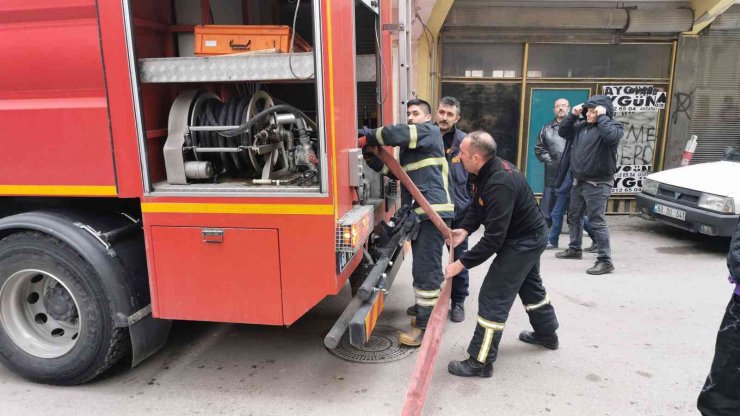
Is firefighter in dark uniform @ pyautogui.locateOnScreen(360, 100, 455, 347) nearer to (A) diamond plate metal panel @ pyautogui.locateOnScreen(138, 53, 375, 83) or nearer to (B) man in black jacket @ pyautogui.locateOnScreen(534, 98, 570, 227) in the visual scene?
(A) diamond plate metal panel @ pyautogui.locateOnScreen(138, 53, 375, 83)

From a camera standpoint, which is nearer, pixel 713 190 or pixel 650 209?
pixel 713 190

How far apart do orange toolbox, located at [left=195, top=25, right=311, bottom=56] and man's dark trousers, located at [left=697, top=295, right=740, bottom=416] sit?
270cm

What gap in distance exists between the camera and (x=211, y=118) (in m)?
3.27

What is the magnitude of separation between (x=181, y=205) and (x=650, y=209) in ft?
20.6

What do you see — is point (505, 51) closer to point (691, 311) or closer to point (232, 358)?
point (691, 311)

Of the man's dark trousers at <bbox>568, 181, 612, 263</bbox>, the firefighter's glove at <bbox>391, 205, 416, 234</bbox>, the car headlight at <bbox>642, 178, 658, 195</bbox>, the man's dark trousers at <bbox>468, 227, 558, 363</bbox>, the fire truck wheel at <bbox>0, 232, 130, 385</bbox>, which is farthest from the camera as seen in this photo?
the car headlight at <bbox>642, 178, 658, 195</bbox>

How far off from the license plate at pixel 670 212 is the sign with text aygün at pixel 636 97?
2214 millimetres

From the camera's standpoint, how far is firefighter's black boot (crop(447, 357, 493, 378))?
352 centimetres

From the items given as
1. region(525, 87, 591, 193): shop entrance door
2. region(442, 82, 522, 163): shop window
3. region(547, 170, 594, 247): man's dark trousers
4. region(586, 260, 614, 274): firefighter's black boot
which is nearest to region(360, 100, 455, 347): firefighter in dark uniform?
region(586, 260, 614, 274): firefighter's black boot

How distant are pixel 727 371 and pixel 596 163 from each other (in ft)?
11.0

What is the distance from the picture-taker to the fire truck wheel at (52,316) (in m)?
3.21

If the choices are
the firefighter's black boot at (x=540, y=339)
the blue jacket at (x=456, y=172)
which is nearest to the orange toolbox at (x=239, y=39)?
the blue jacket at (x=456, y=172)

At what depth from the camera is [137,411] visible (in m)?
3.17

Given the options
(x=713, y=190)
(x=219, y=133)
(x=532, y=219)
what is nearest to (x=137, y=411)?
(x=219, y=133)
